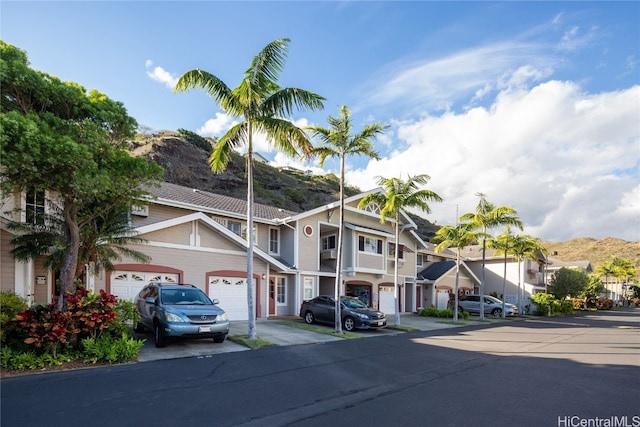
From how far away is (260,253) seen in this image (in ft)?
67.3

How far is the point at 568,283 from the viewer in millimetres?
40406

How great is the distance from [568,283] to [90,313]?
42.5m

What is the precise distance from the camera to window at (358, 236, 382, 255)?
1061 inches

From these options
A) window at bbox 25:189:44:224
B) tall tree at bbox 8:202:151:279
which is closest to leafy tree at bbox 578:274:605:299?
tall tree at bbox 8:202:151:279

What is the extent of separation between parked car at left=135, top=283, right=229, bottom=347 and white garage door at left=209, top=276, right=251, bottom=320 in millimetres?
5452

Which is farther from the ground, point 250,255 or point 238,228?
point 238,228

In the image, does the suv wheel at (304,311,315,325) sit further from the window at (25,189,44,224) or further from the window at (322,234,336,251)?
the window at (25,189,44,224)

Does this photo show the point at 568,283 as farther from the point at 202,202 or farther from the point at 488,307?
the point at 202,202

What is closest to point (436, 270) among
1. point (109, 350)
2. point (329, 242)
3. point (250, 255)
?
point (329, 242)

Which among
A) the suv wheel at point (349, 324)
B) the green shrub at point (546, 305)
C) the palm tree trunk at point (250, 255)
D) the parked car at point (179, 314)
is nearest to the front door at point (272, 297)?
the suv wheel at point (349, 324)

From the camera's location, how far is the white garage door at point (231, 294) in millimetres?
19078

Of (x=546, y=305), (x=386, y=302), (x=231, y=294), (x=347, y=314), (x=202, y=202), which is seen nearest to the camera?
(x=347, y=314)

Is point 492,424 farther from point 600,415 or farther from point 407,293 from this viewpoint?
point 407,293

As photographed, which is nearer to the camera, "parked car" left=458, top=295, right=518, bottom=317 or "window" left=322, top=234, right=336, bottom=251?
"window" left=322, top=234, right=336, bottom=251
